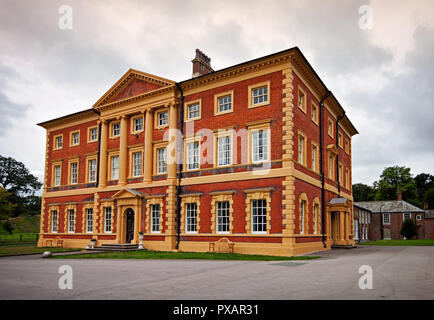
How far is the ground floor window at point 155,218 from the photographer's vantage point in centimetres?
2781

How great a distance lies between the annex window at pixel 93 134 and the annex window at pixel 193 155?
11.2 m

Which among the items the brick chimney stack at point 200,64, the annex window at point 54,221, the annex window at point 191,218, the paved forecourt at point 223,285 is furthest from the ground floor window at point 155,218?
the paved forecourt at point 223,285

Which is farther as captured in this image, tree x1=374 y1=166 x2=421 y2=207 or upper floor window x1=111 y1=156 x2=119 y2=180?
tree x1=374 y1=166 x2=421 y2=207

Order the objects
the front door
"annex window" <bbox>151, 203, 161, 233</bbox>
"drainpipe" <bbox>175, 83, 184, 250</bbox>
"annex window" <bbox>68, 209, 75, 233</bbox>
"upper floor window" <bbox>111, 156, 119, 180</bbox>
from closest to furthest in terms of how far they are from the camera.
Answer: "drainpipe" <bbox>175, 83, 184, 250</bbox>
"annex window" <bbox>151, 203, 161, 233</bbox>
the front door
"upper floor window" <bbox>111, 156, 119, 180</bbox>
"annex window" <bbox>68, 209, 75, 233</bbox>

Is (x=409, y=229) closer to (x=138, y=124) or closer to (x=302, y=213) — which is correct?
(x=302, y=213)

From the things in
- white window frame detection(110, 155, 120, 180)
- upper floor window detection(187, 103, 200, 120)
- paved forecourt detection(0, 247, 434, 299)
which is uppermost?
upper floor window detection(187, 103, 200, 120)

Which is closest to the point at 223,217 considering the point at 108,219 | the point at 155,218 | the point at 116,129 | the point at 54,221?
the point at 155,218

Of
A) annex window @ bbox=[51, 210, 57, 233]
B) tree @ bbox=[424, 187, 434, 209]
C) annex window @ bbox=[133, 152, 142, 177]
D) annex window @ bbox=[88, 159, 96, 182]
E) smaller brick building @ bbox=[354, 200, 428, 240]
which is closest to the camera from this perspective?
annex window @ bbox=[133, 152, 142, 177]

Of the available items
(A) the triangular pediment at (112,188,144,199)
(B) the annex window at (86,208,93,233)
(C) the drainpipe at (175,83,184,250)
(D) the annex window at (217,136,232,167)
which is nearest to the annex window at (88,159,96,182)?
(B) the annex window at (86,208,93,233)

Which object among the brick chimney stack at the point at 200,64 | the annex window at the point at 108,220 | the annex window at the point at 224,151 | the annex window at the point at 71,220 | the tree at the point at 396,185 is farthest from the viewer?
the tree at the point at 396,185

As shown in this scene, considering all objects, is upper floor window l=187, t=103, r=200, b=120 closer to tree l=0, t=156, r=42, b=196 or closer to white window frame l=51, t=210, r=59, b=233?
white window frame l=51, t=210, r=59, b=233

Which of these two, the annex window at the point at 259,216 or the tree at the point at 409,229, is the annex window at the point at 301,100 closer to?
the annex window at the point at 259,216

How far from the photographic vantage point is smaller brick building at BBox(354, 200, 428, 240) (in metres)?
68.1

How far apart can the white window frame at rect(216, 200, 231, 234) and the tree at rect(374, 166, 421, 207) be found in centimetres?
6923
